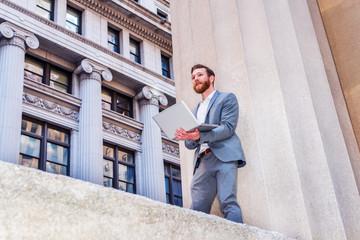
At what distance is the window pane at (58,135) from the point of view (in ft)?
72.6

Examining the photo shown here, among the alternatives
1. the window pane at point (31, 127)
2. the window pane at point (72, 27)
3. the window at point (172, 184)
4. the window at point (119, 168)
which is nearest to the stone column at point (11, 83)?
the window pane at point (31, 127)

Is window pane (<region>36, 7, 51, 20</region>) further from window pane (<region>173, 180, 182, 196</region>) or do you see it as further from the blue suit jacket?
the blue suit jacket

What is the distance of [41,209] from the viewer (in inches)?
109

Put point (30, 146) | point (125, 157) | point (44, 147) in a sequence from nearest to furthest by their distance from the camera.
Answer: point (30, 146) → point (44, 147) → point (125, 157)

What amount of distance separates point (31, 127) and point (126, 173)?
6.01 meters

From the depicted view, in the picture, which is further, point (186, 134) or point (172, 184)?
point (172, 184)

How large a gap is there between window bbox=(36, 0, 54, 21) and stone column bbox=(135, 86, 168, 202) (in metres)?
6.62

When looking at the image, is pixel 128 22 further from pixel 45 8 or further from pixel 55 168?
pixel 55 168

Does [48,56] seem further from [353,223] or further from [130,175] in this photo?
[353,223]

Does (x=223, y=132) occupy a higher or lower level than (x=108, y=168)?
lower

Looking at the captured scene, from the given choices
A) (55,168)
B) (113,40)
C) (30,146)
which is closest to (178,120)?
(30,146)

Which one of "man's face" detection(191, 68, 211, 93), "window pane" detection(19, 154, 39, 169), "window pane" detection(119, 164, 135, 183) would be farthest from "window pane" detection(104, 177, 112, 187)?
"man's face" detection(191, 68, 211, 93)

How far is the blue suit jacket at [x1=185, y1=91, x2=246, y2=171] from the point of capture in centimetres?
505

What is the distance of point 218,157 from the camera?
16.8 ft
